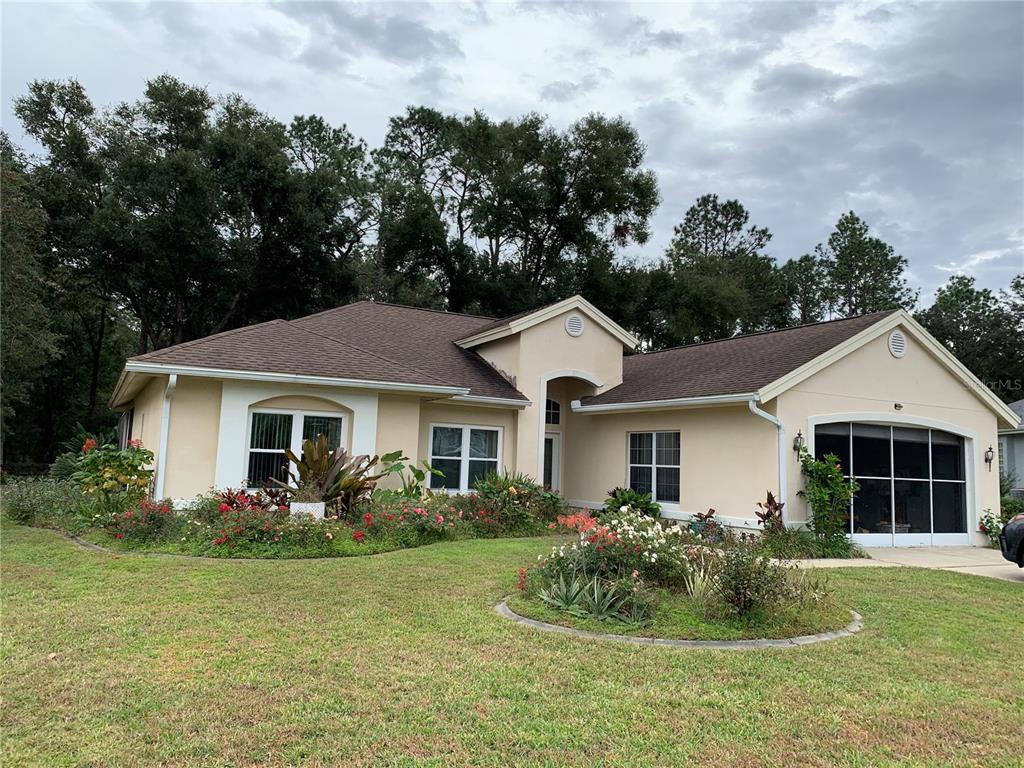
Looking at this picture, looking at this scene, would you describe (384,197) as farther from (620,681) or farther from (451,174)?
(620,681)

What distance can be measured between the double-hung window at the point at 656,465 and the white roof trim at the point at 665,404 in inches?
31.9

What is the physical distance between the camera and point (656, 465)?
15539 mm

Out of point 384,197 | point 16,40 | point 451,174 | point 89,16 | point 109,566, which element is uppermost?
point 451,174

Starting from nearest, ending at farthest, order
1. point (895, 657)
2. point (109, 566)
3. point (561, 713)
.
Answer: point (561, 713), point (895, 657), point (109, 566)

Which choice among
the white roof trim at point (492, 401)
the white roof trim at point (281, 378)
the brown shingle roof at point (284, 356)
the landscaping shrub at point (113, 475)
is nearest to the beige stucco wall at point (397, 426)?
the white roof trim at point (281, 378)

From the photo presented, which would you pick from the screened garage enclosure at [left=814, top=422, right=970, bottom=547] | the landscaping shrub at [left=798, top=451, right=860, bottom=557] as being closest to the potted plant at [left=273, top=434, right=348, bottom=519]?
the landscaping shrub at [left=798, top=451, right=860, bottom=557]

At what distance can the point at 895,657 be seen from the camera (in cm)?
543

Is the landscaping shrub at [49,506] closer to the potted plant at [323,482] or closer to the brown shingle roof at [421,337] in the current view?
the potted plant at [323,482]

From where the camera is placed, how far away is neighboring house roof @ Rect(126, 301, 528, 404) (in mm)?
12492

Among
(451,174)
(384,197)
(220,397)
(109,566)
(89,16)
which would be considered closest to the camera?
(109,566)

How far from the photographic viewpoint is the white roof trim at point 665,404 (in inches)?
504

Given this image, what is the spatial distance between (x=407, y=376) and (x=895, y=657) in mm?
10502

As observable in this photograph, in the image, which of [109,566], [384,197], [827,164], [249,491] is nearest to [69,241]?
[384,197]

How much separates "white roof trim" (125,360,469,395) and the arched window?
4.88 metres
